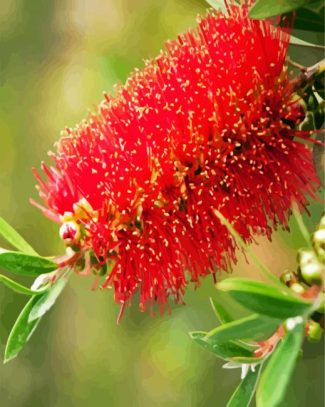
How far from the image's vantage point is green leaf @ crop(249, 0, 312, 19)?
48 centimetres

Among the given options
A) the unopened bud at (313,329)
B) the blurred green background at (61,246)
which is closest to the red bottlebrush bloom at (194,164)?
the unopened bud at (313,329)

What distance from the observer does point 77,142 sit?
56 centimetres

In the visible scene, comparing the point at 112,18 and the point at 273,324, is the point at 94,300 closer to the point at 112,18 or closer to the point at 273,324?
the point at 112,18

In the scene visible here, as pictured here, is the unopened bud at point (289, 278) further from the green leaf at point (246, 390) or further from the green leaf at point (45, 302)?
the green leaf at point (45, 302)

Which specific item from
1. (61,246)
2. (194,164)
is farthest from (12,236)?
(61,246)

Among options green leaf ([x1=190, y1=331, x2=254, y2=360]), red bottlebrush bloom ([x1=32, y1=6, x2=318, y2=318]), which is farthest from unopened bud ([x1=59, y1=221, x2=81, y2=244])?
green leaf ([x1=190, y1=331, x2=254, y2=360])

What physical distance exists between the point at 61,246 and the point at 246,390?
621mm

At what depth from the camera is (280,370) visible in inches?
15.2

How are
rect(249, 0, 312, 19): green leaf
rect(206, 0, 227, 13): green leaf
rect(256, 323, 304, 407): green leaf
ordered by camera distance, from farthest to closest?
rect(206, 0, 227, 13): green leaf
rect(249, 0, 312, 19): green leaf
rect(256, 323, 304, 407): green leaf

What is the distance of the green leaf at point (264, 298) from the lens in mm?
383

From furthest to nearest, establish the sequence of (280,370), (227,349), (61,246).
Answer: (61,246)
(227,349)
(280,370)

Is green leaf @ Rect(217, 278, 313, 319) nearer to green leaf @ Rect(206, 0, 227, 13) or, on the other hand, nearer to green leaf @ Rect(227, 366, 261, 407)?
green leaf @ Rect(227, 366, 261, 407)

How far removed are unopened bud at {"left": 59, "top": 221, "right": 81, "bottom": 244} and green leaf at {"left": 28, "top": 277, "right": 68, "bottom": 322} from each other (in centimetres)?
4

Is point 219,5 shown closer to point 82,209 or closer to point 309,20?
point 309,20
